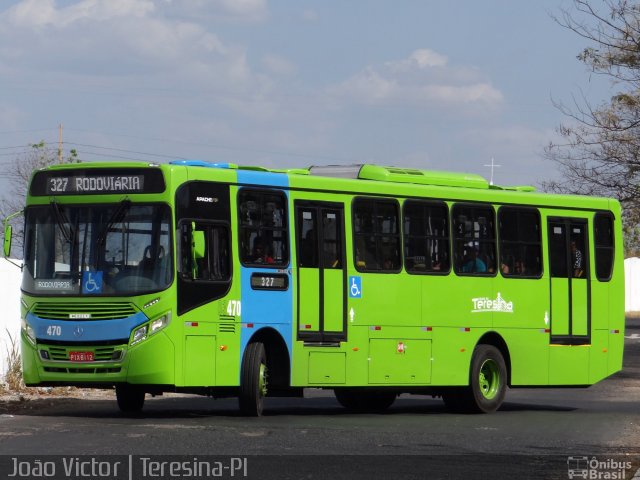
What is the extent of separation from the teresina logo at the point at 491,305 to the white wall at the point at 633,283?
69.0 metres

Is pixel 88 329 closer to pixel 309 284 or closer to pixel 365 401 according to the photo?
pixel 309 284

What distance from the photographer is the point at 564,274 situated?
23406mm

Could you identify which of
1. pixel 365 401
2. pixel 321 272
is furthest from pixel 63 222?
pixel 365 401

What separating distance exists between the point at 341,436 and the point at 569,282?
7.97 metres

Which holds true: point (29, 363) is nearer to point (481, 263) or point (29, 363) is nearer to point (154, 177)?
point (154, 177)

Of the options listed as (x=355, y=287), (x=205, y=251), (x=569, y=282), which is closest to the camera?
(x=205, y=251)

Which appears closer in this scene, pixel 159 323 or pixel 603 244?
pixel 159 323

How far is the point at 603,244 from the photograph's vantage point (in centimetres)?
2425

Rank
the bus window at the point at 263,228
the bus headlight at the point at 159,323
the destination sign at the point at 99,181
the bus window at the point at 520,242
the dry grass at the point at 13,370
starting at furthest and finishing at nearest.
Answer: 1. the dry grass at the point at 13,370
2. the bus window at the point at 520,242
3. the bus window at the point at 263,228
4. the destination sign at the point at 99,181
5. the bus headlight at the point at 159,323

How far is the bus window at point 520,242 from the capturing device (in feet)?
74.2

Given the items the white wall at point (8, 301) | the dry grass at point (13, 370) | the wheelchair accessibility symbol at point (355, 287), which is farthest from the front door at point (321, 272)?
the white wall at point (8, 301)

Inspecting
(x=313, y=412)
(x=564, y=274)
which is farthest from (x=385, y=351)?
(x=564, y=274)

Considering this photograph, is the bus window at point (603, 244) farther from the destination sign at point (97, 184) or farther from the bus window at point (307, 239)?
the destination sign at point (97, 184)

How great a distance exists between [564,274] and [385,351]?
3996mm
